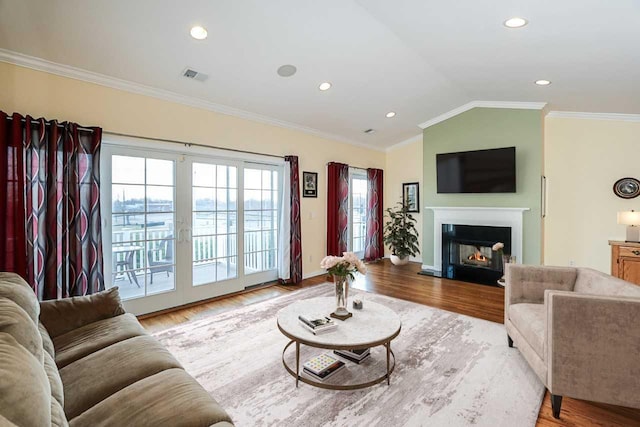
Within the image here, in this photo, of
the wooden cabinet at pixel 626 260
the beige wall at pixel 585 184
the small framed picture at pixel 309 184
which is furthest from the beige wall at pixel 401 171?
the wooden cabinet at pixel 626 260

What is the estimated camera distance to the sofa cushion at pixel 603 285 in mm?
2077

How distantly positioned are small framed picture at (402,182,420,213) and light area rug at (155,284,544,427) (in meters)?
3.71

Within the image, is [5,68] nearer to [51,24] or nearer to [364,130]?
[51,24]

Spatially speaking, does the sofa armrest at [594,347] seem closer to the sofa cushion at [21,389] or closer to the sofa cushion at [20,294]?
the sofa cushion at [21,389]

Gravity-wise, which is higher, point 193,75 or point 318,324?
point 193,75

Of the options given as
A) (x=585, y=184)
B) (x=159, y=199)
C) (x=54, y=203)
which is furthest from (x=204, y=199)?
(x=585, y=184)

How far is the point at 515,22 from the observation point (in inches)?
102

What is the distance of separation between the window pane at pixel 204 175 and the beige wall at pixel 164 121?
307 mm

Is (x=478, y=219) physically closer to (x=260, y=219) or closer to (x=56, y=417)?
(x=260, y=219)

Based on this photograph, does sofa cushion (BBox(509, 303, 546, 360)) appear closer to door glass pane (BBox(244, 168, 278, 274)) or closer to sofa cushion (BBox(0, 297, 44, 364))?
sofa cushion (BBox(0, 297, 44, 364))

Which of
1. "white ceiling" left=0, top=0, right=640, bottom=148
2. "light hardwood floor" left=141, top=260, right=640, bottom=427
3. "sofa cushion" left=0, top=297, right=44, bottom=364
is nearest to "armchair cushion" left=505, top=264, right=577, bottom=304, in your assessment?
"light hardwood floor" left=141, top=260, right=640, bottom=427

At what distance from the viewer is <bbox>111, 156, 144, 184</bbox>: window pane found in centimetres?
336

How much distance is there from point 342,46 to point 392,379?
311cm

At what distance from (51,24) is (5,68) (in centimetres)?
67
